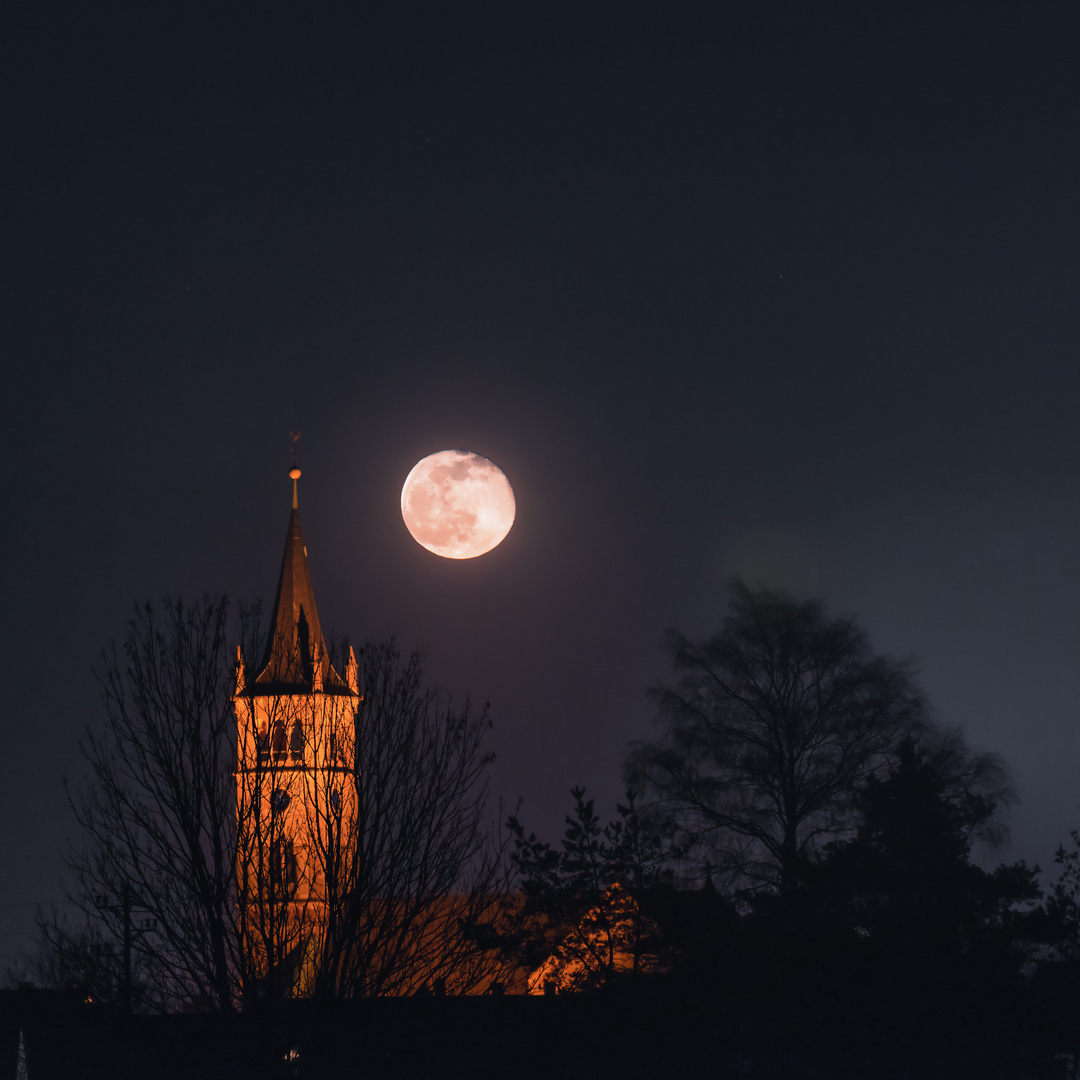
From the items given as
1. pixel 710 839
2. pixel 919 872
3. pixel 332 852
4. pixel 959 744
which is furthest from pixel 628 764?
pixel 332 852

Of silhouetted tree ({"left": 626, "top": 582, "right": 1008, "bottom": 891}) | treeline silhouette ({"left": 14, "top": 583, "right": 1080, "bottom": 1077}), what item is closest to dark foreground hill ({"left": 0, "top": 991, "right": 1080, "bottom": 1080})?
treeline silhouette ({"left": 14, "top": 583, "right": 1080, "bottom": 1077})

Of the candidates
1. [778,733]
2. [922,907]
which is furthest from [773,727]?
[922,907]

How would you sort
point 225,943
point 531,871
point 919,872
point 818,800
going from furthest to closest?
point 818,800
point 919,872
point 531,871
point 225,943

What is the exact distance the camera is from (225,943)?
16219 millimetres

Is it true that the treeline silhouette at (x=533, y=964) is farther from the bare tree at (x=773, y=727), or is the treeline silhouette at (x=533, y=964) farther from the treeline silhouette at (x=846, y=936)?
the bare tree at (x=773, y=727)

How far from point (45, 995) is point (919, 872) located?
1487 centimetres

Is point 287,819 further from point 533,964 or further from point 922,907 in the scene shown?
point 922,907

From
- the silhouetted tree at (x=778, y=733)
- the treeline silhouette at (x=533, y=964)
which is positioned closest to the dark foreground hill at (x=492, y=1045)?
the treeline silhouette at (x=533, y=964)

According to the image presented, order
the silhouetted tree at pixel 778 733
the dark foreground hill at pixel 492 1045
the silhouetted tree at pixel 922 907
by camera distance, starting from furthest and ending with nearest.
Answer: the silhouetted tree at pixel 778 733, the silhouetted tree at pixel 922 907, the dark foreground hill at pixel 492 1045

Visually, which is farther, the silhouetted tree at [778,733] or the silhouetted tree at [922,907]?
the silhouetted tree at [778,733]

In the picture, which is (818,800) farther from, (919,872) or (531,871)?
(531,871)

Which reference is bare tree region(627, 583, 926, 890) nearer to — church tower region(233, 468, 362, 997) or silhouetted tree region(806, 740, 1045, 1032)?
silhouetted tree region(806, 740, 1045, 1032)

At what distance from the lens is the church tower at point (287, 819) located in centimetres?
1587

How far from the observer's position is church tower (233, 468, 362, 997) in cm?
1587
